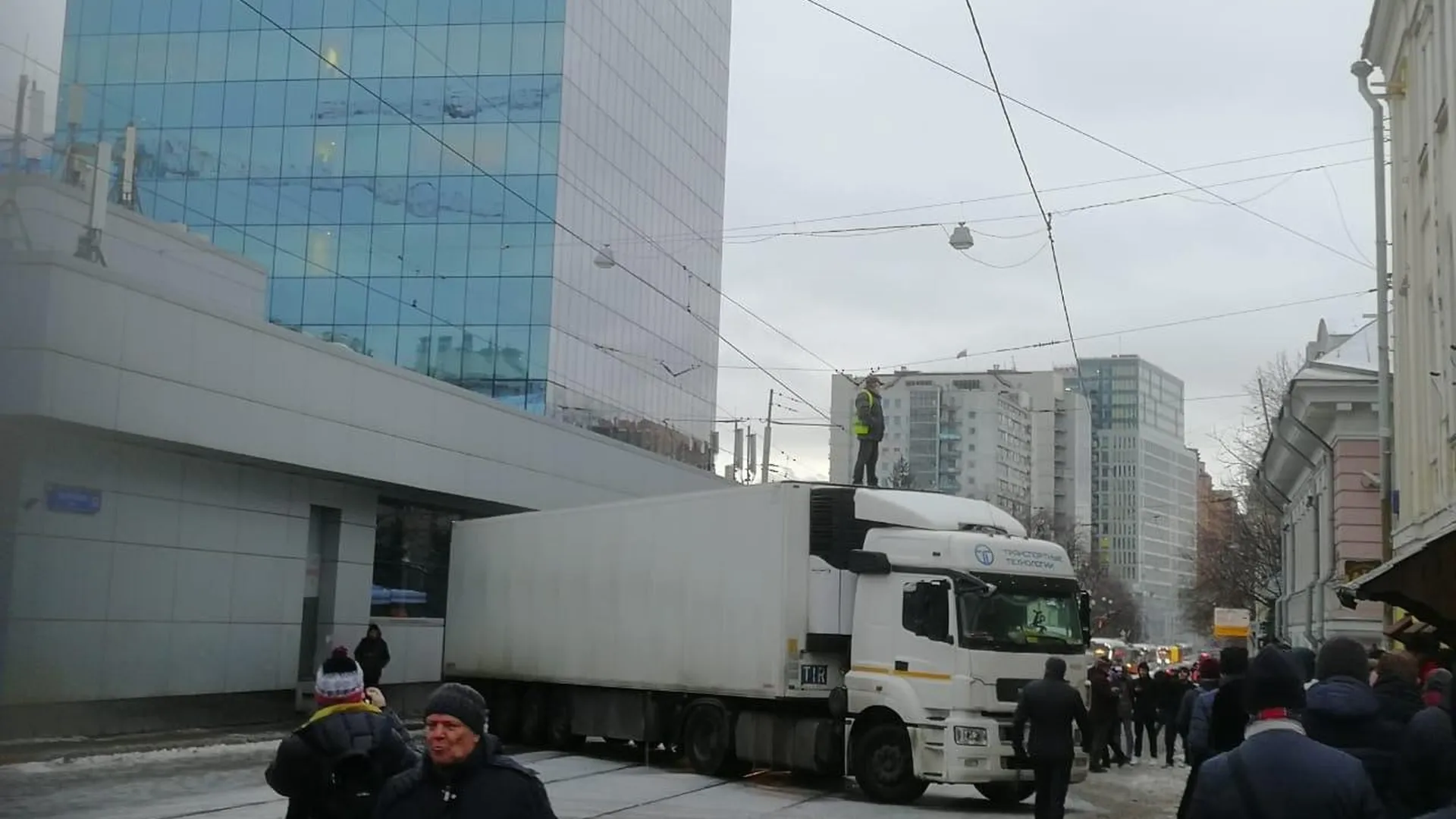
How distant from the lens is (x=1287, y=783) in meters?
4.77

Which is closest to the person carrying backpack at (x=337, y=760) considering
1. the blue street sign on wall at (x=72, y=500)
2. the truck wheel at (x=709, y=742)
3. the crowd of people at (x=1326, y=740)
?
the crowd of people at (x=1326, y=740)

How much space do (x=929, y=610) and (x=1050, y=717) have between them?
340 cm

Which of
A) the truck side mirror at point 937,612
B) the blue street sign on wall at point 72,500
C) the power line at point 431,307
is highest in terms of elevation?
the power line at point 431,307

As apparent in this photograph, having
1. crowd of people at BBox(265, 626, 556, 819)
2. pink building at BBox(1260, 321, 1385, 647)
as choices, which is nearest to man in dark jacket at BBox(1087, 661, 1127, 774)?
pink building at BBox(1260, 321, 1385, 647)

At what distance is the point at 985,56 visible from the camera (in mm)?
16969

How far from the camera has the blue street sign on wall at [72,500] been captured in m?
19.5

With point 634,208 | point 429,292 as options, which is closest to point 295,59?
point 429,292

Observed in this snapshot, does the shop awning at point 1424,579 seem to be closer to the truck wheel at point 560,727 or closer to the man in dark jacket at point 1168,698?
the truck wheel at point 560,727

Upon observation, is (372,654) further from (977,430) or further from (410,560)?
(977,430)

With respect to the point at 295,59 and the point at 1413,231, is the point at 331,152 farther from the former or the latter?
the point at 1413,231

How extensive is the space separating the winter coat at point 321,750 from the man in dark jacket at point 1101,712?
16.6 meters

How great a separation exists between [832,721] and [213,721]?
1080cm

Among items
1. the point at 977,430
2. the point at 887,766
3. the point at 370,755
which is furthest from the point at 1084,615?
the point at 977,430

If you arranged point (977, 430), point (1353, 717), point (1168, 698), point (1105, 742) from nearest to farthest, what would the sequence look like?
point (1353, 717)
point (1105, 742)
point (1168, 698)
point (977, 430)
